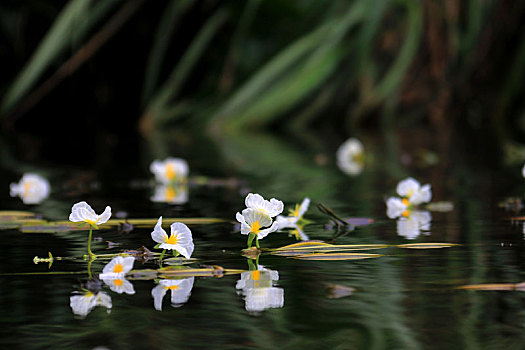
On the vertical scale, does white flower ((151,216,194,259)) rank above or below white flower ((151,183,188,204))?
below

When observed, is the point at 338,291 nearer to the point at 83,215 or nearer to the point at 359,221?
the point at 83,215

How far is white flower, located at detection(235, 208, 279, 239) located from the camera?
1.27 metres

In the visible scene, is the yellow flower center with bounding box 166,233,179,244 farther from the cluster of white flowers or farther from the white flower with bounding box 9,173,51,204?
the white flower with bounding box 9,173,51,204

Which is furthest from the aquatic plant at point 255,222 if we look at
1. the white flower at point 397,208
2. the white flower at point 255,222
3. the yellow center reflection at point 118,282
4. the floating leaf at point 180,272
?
the white flower at point 397,208

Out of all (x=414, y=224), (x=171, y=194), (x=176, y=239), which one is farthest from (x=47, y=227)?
(x=171, y=194)

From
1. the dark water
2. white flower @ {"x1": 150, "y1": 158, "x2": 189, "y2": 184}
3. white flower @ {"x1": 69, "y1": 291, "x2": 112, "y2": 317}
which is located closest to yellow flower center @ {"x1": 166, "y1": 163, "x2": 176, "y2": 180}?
white flower @ {"x1": 150, "y1": 158, "x2": 189, "y2": 184}

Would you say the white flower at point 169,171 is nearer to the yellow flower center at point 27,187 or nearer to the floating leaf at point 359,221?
the yellow flower center at point 27,187

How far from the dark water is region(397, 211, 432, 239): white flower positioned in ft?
0.06

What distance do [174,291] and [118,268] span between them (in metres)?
0.10

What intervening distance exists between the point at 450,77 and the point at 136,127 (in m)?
2.65

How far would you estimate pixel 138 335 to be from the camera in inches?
32.2

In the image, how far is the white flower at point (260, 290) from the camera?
0.95m

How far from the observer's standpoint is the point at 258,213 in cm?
127

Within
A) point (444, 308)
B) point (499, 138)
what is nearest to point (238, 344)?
point (444, 308)
